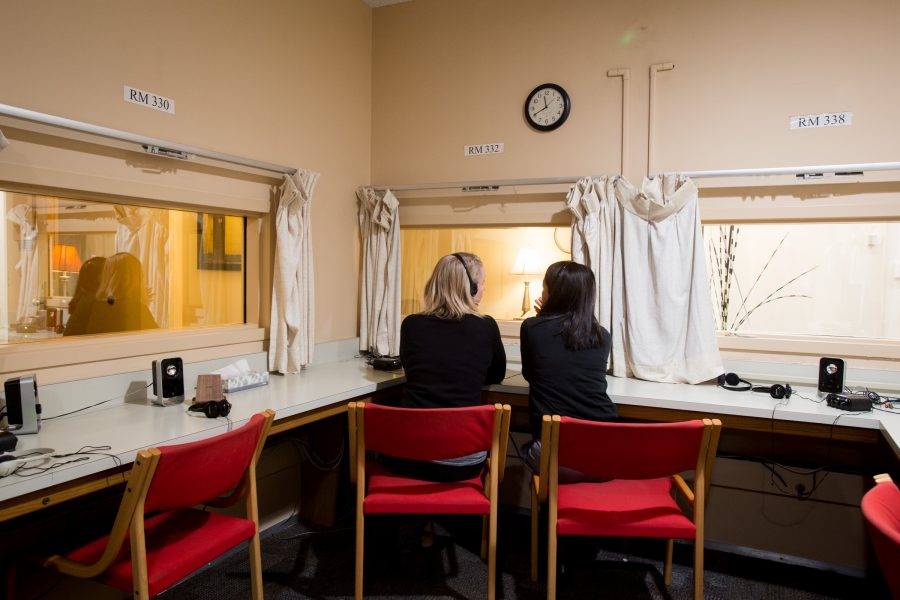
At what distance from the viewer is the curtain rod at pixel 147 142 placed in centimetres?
185

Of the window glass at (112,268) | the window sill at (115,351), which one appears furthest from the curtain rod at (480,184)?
the window sill at (115,351)

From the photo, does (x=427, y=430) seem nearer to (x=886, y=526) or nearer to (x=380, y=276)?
(x=886, y=526)

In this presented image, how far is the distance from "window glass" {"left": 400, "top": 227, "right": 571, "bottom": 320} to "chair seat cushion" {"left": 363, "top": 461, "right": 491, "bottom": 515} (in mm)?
1629

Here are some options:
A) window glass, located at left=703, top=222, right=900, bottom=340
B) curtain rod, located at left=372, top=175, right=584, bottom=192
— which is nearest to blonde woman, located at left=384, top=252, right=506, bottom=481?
curtain rod, located at left=372, top=175, right=584, bottom=192

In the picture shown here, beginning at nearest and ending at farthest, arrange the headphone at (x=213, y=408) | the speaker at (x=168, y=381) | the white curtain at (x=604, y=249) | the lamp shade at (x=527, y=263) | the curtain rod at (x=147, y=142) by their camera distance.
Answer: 1. the curtain rod at (x=147, y=142)
2. the headphone at (x=213, y=408)
3. the speaker at (x=168, y=381)
4. the white curtain at (x=604, y=249)
5. the lamp shade at (x=527, y=263)

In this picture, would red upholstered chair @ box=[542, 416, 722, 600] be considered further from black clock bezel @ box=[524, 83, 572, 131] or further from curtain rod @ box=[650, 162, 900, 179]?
black clock bezel @ box=[524, 83, 572, 131]

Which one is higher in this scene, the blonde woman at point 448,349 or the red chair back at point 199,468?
the blonde woman at point 448,349

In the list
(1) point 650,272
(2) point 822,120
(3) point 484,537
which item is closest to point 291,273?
(3) point 484,537

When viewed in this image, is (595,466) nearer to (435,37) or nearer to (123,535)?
(123,535)

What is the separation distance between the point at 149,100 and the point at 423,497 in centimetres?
182

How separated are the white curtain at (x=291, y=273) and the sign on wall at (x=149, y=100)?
599 millimetres

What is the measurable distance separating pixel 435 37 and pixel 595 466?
264cm

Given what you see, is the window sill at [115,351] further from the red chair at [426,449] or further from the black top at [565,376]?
the black top at [565,376]

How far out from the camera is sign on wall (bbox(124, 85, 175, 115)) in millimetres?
2229
